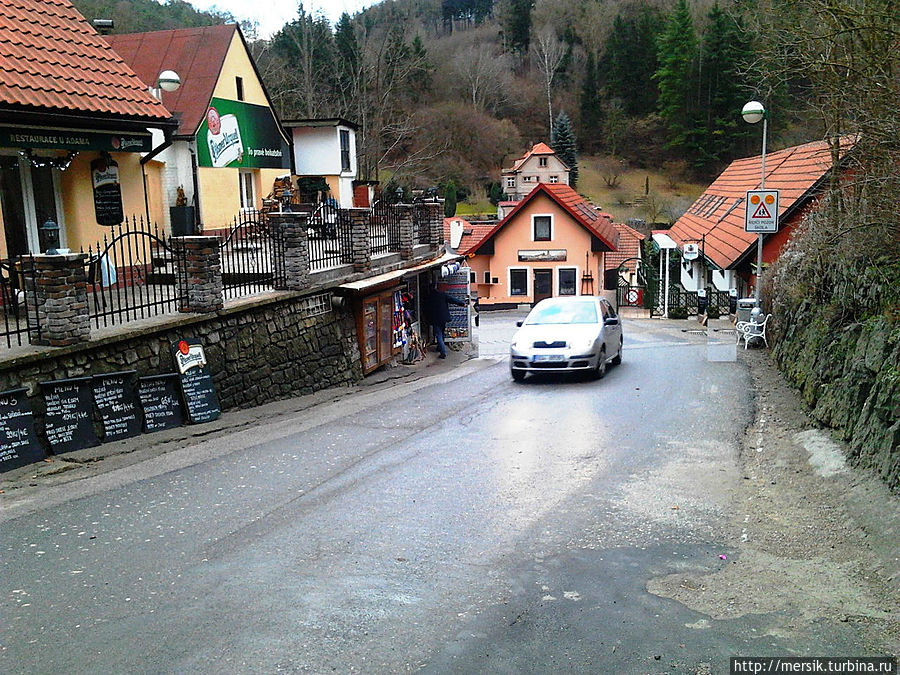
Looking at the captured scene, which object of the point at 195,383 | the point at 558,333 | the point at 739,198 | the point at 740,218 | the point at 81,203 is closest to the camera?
the point at 195,383

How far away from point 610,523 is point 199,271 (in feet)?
23.5

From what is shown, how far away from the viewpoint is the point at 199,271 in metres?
11.5

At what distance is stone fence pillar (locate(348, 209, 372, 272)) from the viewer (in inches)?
645

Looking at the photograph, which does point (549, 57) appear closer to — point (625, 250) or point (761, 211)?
point (625, 250)

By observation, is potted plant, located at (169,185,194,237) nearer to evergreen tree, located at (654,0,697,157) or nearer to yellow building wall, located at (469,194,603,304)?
yellow building wall, located at (469,194,603,304)

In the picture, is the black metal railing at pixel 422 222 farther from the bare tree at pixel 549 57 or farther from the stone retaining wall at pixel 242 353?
the bare tree at pixel 549 57

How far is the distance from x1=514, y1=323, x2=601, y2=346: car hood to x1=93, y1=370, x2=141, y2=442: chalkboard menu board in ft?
25.5

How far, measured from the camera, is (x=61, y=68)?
12.8m

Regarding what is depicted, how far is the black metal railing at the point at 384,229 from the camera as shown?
1839 centimetres

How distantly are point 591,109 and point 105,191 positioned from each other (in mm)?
76703

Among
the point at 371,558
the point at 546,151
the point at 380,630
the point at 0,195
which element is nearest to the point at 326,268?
the point at 0,195

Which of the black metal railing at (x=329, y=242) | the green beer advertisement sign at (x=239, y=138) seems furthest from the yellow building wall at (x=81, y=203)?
the green beer advertisement sign at (x=239, y=138)

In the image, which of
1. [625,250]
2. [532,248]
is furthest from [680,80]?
[532,248]

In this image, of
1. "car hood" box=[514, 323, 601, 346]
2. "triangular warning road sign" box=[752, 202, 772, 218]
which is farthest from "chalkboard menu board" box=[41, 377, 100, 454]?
"triangular warning road sign" box=[752, 202, 772, 218]
